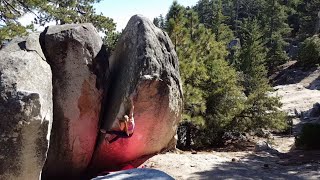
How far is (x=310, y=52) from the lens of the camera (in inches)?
1769

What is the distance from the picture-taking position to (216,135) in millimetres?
16812

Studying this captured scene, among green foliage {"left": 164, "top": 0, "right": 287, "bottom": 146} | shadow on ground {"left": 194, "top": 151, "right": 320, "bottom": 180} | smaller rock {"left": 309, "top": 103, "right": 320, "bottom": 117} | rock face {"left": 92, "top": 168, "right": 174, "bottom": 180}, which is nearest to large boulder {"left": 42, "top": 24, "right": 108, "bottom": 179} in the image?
rock face {"left": 92, "top": 168, "right": 174, "bottom": 180}

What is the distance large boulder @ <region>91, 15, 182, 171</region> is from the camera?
8.16m

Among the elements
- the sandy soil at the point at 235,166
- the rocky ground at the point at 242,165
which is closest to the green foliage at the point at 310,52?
the rocky ground at the point at 242,165

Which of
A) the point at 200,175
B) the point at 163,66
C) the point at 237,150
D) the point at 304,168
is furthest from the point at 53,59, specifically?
the point at 237,150

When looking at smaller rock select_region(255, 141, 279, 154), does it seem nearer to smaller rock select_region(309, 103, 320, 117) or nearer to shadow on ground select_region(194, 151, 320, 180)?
shadow on ground select_region(194, 151, 320, 180)

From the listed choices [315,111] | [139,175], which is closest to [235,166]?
[139,175]

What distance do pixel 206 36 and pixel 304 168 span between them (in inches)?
325

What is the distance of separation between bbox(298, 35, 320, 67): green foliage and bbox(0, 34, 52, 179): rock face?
42.8 metres

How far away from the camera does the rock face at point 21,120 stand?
19.9 ft

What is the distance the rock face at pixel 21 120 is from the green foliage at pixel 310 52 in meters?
42.8

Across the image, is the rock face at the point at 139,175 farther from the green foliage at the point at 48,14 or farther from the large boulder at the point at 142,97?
the green foliage at the point at 48,14

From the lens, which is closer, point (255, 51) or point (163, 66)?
point (163, 66)

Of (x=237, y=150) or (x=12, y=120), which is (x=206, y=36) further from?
(x=12, y=120)
